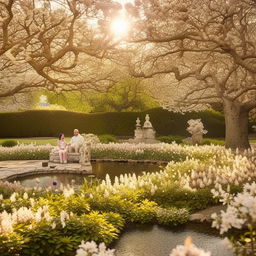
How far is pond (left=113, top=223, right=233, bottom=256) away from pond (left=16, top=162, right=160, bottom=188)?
13.7 feet

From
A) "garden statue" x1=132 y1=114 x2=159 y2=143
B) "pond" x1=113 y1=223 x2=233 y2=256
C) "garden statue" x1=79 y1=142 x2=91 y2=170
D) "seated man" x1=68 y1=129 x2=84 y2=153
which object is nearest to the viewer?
"pond" x1=113 y1=223 x2=233 y2=256

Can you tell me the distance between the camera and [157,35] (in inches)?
448

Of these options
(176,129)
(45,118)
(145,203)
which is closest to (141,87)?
(176,129)

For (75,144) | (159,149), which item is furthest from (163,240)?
(159,149)

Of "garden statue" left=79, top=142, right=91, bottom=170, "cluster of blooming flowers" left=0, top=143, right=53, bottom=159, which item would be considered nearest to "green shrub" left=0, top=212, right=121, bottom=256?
"garden statue" left=79, top=142, right=91, bottom=170

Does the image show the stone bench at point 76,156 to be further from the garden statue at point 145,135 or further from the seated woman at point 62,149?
the garden statue at point 145,135

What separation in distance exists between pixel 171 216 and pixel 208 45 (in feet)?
29.8

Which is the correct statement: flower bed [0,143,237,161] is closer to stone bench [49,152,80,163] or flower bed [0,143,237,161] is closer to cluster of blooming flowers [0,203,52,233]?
stone bench [49,152,80,163]

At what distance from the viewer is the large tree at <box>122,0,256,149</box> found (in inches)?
428

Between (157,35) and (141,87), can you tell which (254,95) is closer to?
(157,35)

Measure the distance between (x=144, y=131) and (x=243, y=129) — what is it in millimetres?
9535

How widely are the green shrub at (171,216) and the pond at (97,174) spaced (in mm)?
3781

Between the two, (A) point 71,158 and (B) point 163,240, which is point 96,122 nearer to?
(A) point 71,158

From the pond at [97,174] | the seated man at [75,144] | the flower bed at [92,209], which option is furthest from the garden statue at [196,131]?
the flower bed at [92,209]
